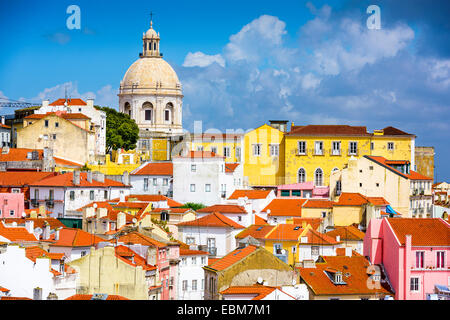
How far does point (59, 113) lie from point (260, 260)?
30160 mm

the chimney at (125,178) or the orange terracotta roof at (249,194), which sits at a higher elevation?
the chimney at (125,178)

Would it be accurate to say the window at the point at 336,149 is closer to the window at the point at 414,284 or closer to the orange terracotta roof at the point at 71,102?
the orange terracotta roof at the point at 71,102

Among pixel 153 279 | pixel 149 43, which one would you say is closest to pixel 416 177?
pixel 153 279

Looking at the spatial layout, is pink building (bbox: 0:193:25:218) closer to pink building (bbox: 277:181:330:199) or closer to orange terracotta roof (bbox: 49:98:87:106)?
pink building (bbox: 277:181:330:199)

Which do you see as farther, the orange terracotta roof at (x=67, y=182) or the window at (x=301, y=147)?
the window at (x=301, y=147)

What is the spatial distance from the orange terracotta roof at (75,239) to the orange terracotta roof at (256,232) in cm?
557

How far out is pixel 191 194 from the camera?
39.9 m

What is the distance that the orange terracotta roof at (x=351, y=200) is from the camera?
1426 inches

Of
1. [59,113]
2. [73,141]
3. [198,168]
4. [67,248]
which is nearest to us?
[67,248]

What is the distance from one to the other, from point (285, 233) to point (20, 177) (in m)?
15.1

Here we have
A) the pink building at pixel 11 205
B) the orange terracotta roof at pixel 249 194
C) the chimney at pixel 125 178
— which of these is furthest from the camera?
the chimney at pixel 125 178

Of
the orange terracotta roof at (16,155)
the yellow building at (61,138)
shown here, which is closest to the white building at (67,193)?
the orange terracotta roof at (16,155)

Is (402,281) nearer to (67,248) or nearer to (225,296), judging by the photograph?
(225,296)

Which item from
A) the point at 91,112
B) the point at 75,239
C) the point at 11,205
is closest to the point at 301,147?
the point at 91,112
